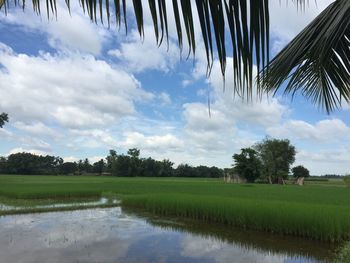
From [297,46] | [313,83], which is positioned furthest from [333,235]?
[297,46]

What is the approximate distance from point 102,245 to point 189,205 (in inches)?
269

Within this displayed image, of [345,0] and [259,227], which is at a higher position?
[345,0]

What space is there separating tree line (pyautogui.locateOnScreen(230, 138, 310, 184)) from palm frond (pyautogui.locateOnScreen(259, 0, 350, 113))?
60.7 metres

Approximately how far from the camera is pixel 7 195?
2544 centimetres

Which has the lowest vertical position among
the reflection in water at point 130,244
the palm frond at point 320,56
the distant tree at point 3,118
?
the reflection in water at point 130,244

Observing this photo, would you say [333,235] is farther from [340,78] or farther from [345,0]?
[345,0]

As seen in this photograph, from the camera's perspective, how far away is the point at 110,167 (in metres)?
102

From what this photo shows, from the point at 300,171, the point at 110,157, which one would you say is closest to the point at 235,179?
the point at 300,171

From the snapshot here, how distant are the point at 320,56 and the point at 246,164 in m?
61.9

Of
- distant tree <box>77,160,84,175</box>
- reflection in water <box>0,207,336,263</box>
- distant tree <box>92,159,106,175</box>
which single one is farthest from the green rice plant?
distant tree <box>92,159,106,175</box>

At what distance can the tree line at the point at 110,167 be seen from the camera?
92.8m

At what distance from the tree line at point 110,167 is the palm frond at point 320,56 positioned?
90.7 m

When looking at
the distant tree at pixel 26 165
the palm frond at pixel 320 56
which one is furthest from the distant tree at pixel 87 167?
the palm frond at pixel 320 56

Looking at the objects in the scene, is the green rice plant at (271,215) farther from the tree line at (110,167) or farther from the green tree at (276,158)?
the tree line at (110,167)
